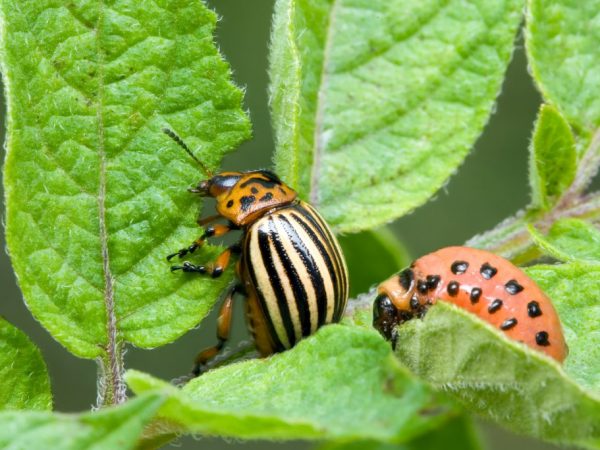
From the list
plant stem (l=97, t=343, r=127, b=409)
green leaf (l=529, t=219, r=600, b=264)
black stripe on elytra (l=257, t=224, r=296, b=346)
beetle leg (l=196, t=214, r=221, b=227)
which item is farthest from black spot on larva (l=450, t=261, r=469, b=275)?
plant stem (l=97, t=343, r=127, b=409)

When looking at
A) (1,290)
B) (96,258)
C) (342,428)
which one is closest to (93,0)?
(96,258)

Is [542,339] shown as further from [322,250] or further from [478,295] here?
[322,250]

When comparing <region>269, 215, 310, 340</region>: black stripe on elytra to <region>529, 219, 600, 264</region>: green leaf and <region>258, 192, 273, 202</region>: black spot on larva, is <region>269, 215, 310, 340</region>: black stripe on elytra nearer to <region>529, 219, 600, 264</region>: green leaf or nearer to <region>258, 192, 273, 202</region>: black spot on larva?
<region>258, 192, 273, 202</region>: black spot on larva

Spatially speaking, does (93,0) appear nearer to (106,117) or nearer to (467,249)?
(106,117)

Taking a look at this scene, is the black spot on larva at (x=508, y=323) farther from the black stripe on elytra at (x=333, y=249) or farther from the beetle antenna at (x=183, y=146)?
the beetle antenna at (x=183, y=146)

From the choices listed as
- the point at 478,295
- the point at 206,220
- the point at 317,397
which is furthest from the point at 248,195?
the point at 317,397

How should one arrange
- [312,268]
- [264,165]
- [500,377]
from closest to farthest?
[500,377] < [312,268] < [264,165]
